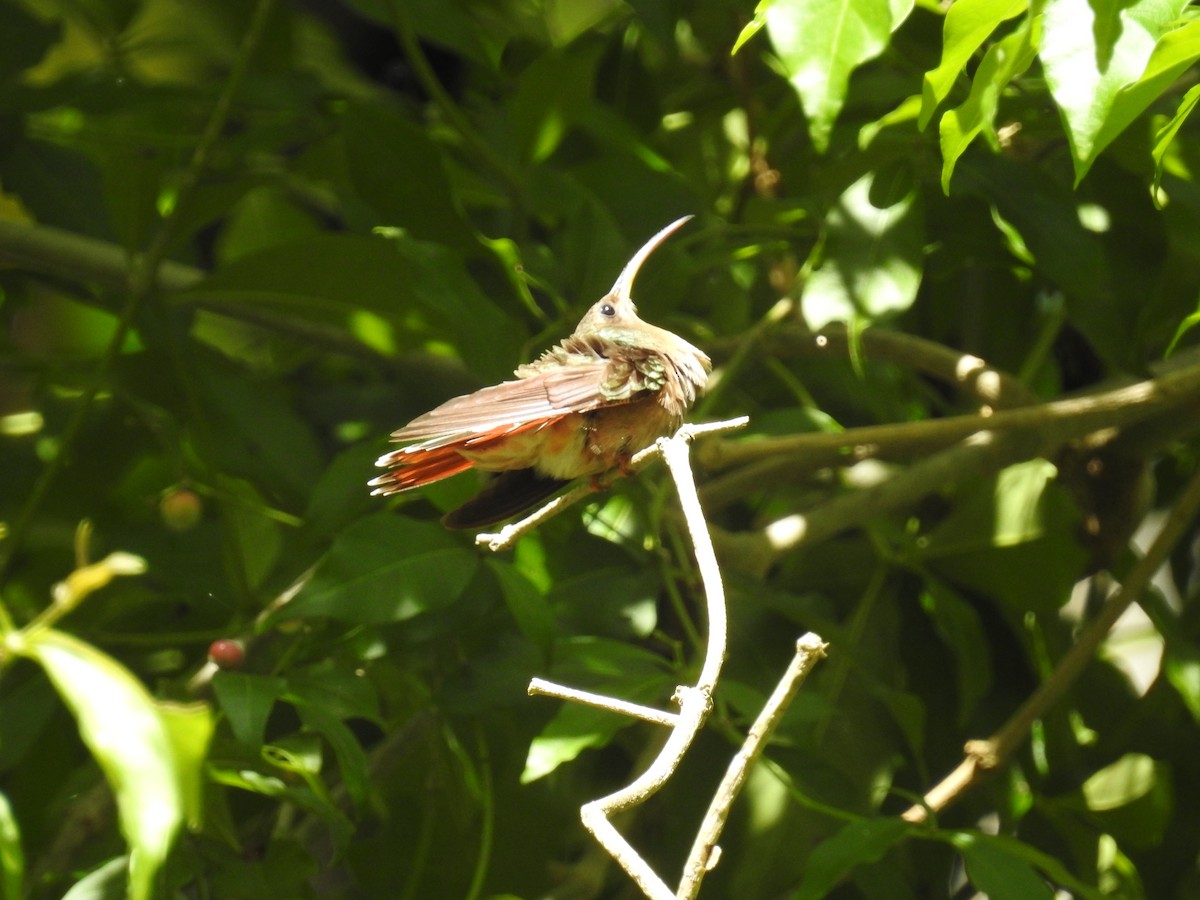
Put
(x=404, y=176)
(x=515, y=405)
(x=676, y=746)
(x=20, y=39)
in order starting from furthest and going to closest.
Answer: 1. (x=20, y=39)
2. (x=404, y=176)
3. (x=515, y=405)
4. (x=676, y=746)

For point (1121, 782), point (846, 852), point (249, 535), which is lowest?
point (1121, 782)

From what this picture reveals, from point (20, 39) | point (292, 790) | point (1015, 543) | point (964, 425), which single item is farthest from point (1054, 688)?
point (20, 39)

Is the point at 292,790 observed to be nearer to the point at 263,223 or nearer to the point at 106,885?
the point at 106,885

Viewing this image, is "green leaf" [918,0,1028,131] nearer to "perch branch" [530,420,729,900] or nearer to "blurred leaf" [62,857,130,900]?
"perch branch" [530,420,729,900]

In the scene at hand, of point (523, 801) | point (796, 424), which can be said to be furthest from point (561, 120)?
point (523, 801)

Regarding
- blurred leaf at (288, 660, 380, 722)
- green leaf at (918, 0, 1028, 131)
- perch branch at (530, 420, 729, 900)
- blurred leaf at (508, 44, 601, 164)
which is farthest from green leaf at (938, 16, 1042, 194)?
blurred leaf at (508, 44, 601, 164)

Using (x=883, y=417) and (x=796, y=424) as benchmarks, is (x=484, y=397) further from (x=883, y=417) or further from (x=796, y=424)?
(x=883, y=417)

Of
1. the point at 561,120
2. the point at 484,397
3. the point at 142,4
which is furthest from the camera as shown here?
the point at 142,4
